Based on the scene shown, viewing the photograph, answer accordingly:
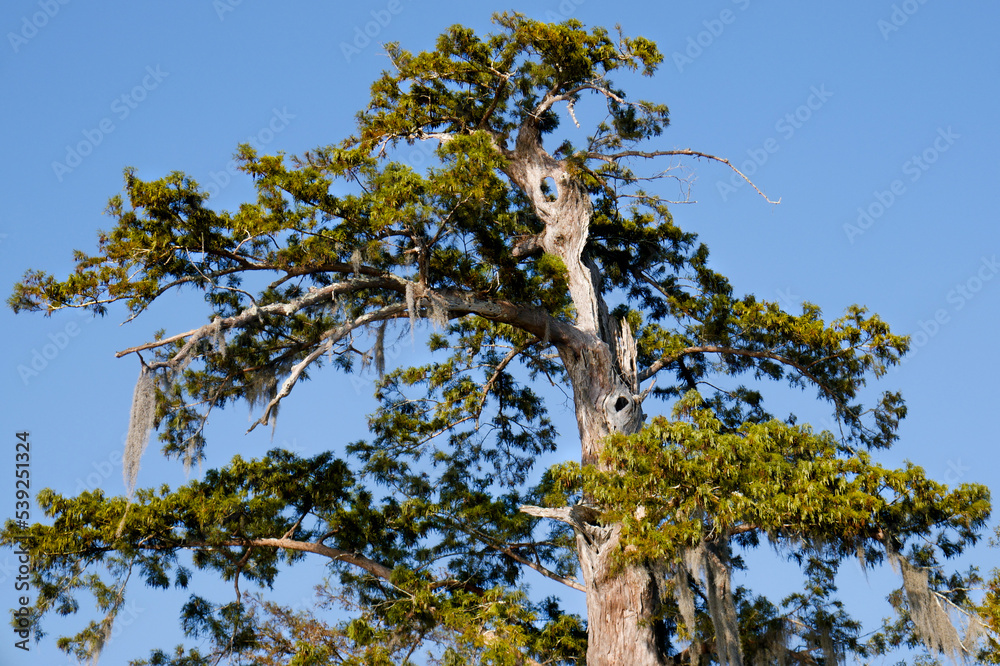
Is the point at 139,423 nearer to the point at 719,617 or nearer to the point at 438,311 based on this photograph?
the point at 438,311

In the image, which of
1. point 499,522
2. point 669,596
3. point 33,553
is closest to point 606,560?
point 669,596

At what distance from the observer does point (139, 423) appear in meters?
8.73

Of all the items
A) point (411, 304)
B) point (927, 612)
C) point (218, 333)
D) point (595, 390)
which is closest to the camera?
point (927, 612)

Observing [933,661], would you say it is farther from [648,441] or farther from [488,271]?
[488,271]

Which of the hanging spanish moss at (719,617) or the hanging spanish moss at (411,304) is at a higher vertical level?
the hanging spanish moss at (411,304)

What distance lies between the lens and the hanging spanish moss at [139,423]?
873cm

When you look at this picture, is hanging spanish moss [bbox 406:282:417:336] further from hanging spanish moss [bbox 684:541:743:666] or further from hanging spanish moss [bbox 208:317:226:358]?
hanging spanish moss [bbox 684:541:743:666]

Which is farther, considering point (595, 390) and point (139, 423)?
point (595, 390)

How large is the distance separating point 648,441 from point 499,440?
212 inches

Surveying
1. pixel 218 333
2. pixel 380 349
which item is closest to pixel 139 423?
pixel 218 333

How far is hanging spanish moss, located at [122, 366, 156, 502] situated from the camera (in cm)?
873

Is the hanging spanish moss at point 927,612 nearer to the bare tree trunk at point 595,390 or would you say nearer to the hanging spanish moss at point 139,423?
the bare tree trunk at point 595,390

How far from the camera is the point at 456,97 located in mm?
12977

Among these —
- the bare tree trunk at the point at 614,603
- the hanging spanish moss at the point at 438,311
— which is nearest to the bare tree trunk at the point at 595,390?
the bare tree trunk at the point at 614,603
